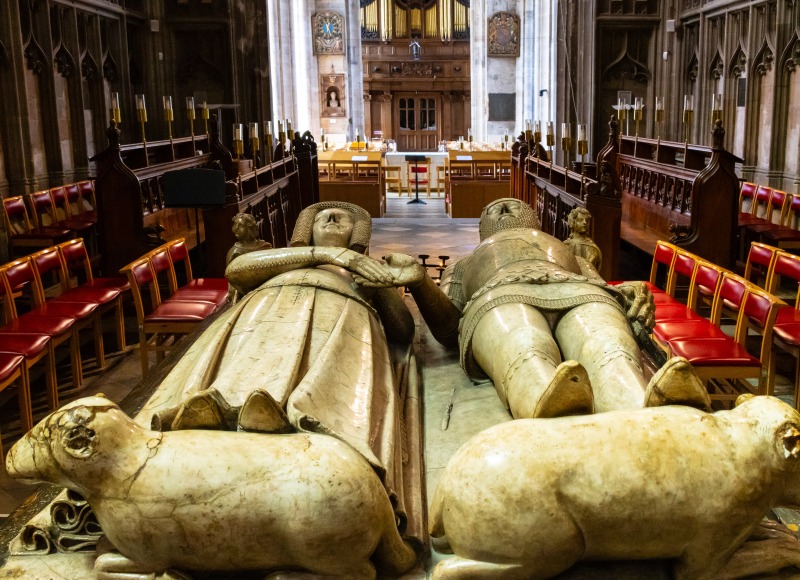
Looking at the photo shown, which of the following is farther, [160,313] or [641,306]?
[160,313]

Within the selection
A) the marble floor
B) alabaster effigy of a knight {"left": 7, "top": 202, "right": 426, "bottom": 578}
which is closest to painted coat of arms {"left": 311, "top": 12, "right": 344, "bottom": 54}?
the marble floor

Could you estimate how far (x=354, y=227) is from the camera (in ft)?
12.6

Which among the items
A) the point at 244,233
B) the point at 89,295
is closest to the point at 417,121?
the point at 89,295

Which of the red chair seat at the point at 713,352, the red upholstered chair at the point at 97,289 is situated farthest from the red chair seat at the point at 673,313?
the red upholstered chair at the point at 97,289

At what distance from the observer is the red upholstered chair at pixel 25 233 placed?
7609mm

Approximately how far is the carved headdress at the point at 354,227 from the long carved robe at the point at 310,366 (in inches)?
21.5

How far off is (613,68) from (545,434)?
13960 mm

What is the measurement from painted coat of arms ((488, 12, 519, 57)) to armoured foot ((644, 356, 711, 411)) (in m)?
22.6

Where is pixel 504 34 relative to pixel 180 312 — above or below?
above

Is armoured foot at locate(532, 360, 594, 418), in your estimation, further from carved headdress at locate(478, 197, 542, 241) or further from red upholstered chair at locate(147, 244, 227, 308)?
red upholstered chair at locate(147, 244, 227, 308)

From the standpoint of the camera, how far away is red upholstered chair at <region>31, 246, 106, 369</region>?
505 centimetres

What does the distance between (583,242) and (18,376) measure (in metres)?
2.82

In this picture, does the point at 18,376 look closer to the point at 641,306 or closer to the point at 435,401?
the point at 435,401

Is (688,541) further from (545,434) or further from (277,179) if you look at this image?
(277,179)
